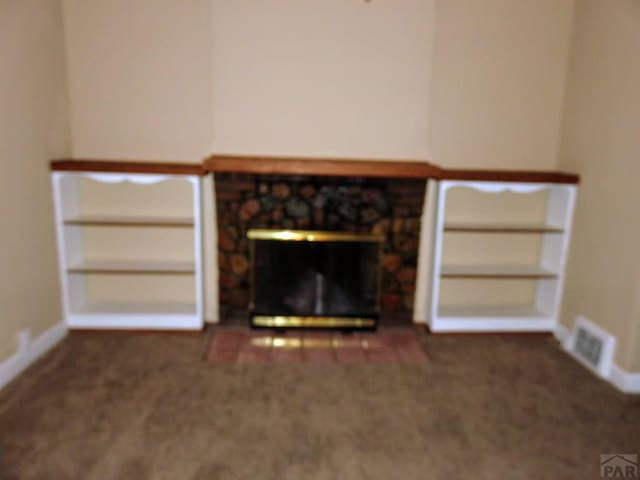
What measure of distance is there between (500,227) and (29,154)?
2.79 m

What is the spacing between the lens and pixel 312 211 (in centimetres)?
333

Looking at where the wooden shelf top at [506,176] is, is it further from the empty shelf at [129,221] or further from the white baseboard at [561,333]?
the empty shelf at [129,221]

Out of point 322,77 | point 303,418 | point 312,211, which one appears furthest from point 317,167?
point 303,418

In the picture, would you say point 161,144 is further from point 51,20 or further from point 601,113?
point 601,113

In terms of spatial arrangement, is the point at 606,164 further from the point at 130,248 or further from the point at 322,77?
the point at 130,248

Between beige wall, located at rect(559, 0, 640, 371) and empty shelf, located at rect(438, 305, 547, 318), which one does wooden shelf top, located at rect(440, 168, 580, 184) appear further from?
empty shelf, located at rect(438, 305, 547, 318)

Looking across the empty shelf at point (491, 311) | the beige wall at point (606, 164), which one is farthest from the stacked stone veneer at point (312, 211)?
the beige wall at point (606, 164)

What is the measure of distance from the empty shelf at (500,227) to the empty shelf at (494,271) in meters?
0.25

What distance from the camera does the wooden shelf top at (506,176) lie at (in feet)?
10.3

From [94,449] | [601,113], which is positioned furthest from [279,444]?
[601,113]

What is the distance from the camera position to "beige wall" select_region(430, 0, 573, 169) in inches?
127

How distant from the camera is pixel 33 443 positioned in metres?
2.11

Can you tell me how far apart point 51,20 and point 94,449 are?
2.34 meters

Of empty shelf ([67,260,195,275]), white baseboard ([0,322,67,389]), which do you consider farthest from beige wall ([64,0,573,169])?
white baseboard ([0,322,67,389])
